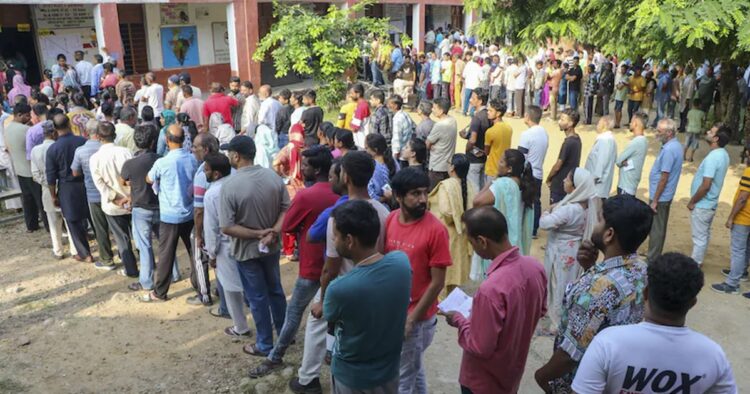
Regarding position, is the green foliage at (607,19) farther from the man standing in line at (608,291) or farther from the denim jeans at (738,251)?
the man standing in line at (608,291)

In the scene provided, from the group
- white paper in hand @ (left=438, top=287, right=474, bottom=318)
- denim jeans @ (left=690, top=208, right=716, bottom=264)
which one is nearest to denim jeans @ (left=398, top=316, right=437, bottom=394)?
white paper in hand @ (left=438, top=287, right=474, bottom=318)

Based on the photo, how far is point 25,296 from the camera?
626cm

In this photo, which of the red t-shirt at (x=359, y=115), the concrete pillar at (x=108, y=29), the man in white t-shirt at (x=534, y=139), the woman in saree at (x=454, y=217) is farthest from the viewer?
the concrete pillar at (x=108, y=29)

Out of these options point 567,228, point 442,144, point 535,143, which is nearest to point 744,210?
point 567,228

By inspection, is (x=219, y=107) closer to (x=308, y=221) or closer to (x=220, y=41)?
(x=308, y=221)

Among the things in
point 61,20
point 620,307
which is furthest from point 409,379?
point 61,20

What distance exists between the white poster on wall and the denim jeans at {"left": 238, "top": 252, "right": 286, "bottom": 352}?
1594cm

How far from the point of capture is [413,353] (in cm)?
356

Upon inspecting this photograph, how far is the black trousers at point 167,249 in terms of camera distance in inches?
225

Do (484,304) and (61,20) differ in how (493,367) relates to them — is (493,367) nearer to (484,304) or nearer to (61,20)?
(484,304)

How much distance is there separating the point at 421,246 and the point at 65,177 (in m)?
4.88

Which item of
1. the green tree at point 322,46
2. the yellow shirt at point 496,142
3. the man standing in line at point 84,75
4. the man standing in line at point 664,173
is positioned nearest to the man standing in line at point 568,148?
the yellow shirt at point 496,142

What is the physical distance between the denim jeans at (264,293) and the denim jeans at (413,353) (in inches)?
59.0

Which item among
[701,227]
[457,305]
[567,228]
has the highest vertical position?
[457,305]
